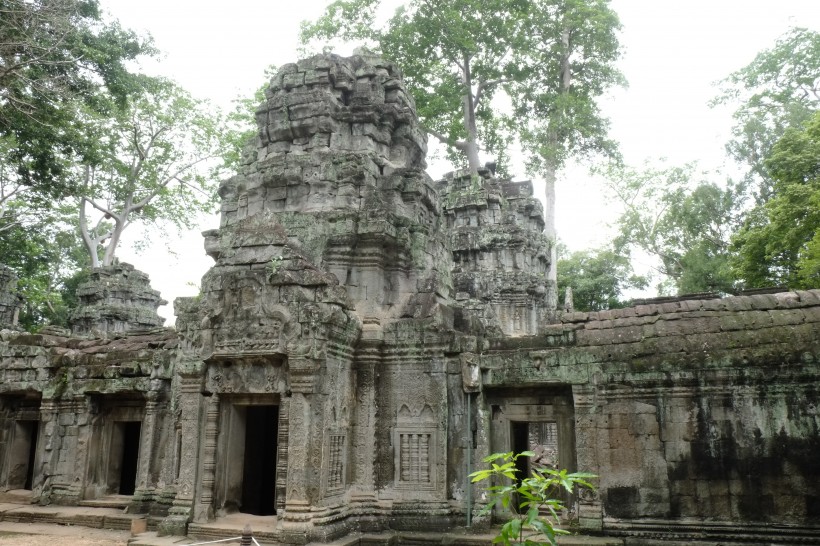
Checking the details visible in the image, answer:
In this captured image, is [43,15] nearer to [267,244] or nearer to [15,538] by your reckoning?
[267,244]

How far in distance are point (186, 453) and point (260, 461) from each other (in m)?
2.17

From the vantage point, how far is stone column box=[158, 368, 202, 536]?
8492 millimetres

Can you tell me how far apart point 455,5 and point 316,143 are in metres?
13.1

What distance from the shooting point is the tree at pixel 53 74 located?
1245cm

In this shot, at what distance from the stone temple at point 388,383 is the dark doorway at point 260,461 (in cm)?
4

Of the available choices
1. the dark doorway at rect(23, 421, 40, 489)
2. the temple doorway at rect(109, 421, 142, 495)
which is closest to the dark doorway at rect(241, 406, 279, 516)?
the temple doorway at rect(109, 421, 142, 495)

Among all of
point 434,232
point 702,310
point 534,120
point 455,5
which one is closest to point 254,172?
point 434,232

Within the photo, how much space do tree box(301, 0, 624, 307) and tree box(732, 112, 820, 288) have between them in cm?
727

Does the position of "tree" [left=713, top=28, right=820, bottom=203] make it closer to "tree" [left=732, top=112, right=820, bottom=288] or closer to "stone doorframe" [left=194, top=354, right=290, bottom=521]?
"tree" [left=732, top=112, right=820, bottom=288]

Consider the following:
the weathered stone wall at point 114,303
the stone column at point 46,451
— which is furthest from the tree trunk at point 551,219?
the stone column at point 46,451

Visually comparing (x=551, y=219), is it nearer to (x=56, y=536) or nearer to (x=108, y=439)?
(x=108, y=439)

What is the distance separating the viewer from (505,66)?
73.6ft

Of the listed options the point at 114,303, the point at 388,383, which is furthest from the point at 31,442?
the point at 114,303

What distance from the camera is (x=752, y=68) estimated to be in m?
25.5
